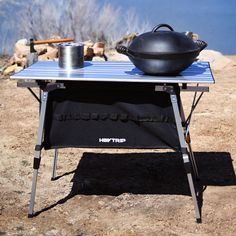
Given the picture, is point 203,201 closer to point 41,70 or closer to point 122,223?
point 122,223

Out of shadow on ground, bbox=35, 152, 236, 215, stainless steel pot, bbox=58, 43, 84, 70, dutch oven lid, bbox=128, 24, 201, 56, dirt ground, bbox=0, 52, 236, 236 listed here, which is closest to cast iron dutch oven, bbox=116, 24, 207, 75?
dutch oven lid, bbox=128, 24, 201, 56

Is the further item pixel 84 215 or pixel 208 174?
pixel 208 174

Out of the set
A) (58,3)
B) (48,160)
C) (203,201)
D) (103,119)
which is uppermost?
(103,119)

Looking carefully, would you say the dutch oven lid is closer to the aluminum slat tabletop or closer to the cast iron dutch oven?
the cast iron dutch oven

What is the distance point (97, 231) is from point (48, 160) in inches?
58.0

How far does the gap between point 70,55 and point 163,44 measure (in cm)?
67

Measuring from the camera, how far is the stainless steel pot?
3.75 m

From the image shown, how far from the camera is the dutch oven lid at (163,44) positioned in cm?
342

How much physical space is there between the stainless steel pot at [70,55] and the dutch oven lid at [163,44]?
41 cm

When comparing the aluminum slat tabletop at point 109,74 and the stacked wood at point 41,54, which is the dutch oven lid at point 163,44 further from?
the stacked wood at point 41,54

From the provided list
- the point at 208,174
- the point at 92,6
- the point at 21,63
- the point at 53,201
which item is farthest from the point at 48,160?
the point at 92,6

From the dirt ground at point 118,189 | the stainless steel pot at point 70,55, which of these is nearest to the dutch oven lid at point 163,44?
the stainless steel pot at point 70,55

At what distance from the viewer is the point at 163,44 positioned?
3438 millimetres

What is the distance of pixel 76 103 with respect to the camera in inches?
147
